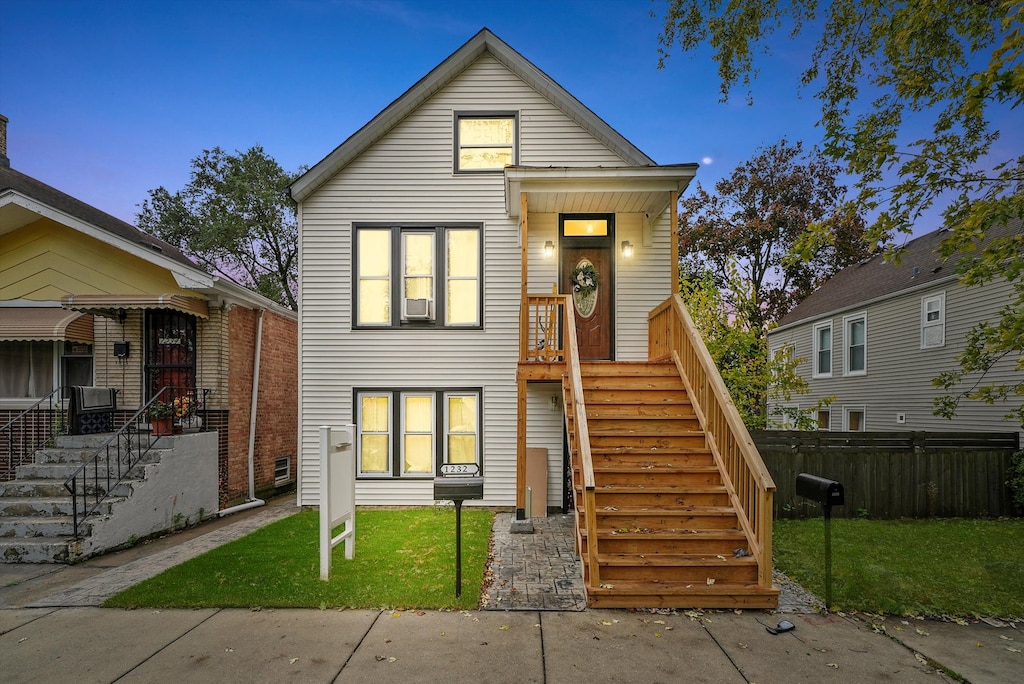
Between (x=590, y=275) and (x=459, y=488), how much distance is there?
5.68m

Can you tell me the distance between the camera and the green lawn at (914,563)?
4.85 meters

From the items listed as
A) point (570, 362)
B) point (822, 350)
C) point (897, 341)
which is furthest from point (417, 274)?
point (822, 350)

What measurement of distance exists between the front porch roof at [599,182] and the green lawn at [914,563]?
553 cm

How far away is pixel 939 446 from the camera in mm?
8898

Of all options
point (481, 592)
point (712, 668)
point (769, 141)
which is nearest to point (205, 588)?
point (481, 592)

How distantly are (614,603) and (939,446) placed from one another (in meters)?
7.96

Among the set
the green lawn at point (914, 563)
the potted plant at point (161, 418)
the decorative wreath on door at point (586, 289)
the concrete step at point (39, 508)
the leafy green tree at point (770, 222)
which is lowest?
the green lawn at point (914, 563)

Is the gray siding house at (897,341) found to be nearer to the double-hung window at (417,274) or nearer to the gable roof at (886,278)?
the gable roof at (886,278)

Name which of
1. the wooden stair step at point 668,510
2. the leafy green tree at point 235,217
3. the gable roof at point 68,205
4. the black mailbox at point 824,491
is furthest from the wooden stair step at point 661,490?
the leafy green tree at point 235,217

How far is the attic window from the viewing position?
9.48 meters

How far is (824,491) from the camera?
187 inches

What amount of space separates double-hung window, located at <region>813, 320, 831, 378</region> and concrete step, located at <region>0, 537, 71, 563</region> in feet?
62.5

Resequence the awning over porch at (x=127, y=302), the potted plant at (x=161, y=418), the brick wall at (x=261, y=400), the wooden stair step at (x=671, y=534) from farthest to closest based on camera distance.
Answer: the brick wall at (x=261, y=400) < the awning over porch at (x=127, y=302) < the potted plant at (x=161, y=418) < the wooden stair step at (x=671, y=534)

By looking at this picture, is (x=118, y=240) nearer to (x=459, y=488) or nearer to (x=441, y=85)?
(x=441, y=85)
